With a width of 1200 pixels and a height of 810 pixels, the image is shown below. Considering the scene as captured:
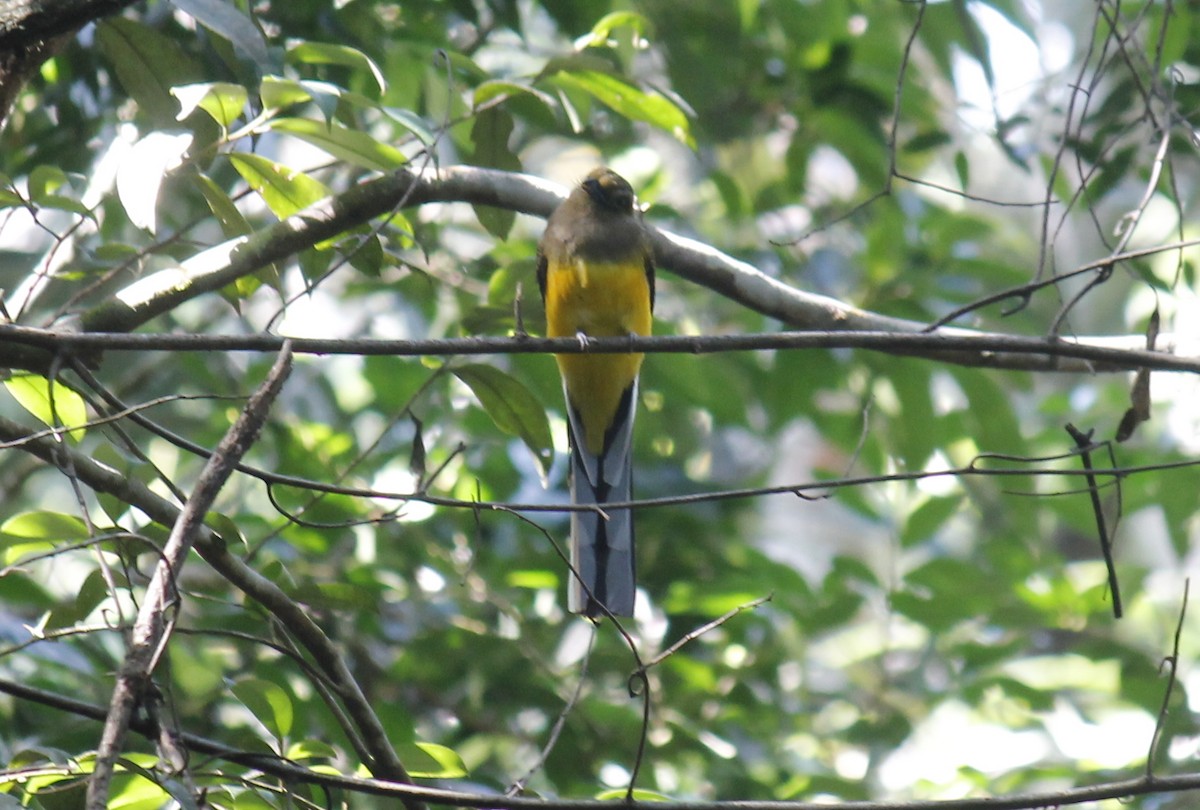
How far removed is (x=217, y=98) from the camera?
223cm

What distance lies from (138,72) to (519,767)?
2984 mm

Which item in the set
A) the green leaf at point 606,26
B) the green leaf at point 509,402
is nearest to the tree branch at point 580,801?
the green leaf at point 509,402

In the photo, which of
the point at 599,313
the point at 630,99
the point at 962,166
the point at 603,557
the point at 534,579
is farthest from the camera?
the point at 534,579

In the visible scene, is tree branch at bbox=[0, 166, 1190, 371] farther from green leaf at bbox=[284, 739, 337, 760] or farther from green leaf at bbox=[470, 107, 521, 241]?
green leaf at bbox=[284, 739, 337, 760]

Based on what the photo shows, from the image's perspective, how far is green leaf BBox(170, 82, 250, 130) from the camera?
213 centimetres

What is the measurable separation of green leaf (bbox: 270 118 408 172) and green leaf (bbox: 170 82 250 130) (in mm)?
170

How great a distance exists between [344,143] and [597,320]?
133 centimetres

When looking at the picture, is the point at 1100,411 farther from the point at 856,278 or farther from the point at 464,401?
the point at 464,401

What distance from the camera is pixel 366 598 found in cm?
262

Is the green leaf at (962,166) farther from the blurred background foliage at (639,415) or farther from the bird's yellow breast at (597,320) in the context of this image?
the bird's yellow breast at (597,320)

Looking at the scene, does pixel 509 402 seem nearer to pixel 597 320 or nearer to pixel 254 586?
pixel 254 586

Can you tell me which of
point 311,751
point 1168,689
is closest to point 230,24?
point 311,751

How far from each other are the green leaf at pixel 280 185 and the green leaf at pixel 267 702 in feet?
3.20

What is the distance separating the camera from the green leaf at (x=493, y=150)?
3.04 meters
